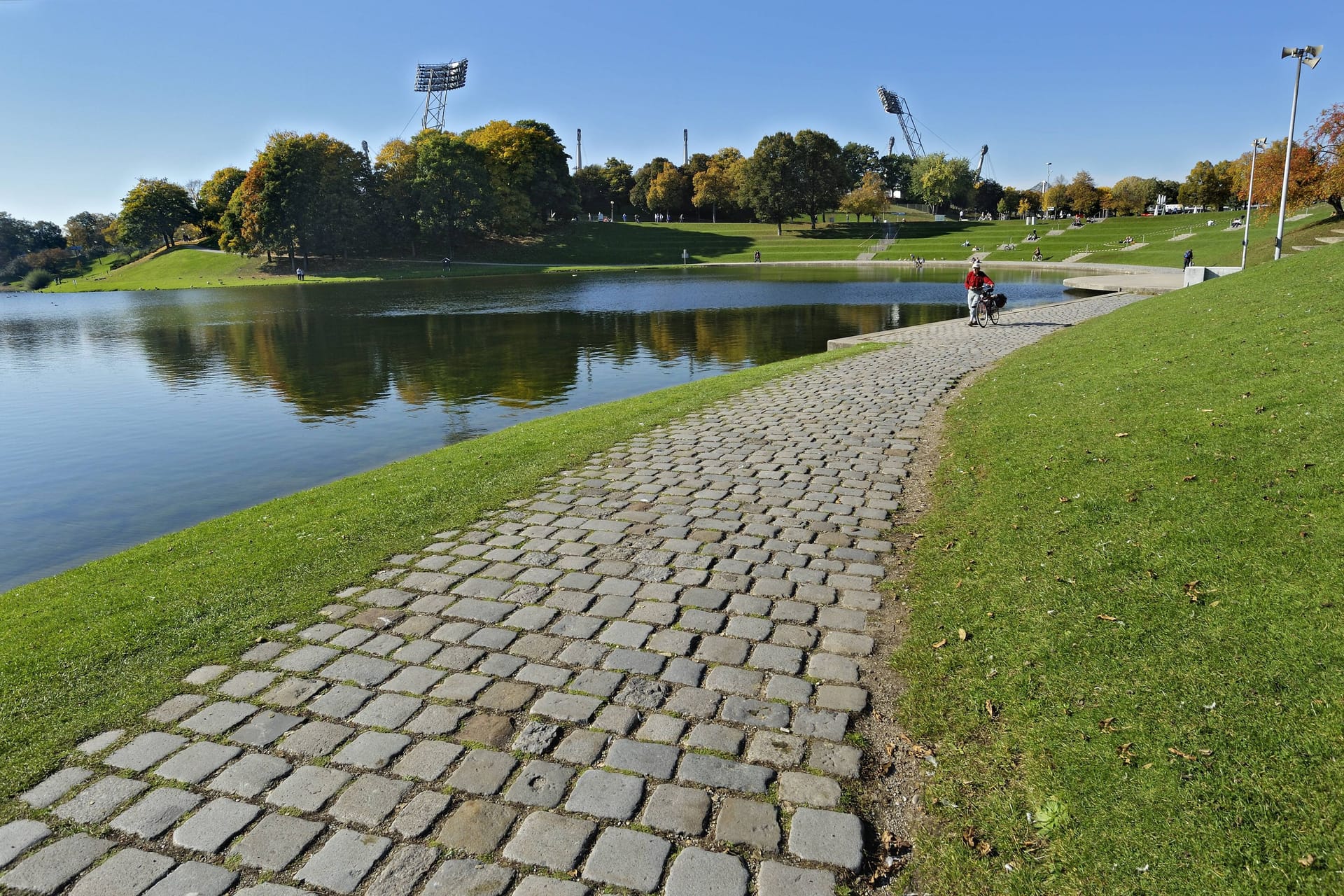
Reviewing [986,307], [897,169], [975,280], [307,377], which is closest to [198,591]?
[307,377]

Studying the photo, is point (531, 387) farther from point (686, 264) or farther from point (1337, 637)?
point (686, 264)

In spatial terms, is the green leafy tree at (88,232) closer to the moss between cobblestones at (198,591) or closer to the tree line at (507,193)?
the tree line at (507,193)

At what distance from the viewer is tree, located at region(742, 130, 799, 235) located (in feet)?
305

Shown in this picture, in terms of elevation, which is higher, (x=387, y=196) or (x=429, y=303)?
(x=387, y=196)

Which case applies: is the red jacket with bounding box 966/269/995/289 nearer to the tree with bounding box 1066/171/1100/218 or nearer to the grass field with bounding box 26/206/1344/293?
the grass field with bounding box 26/206/1344/293

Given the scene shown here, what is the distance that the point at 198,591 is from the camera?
5602 mm

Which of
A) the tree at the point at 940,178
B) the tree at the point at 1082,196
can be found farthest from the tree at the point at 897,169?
the tree at the point at 1082,196

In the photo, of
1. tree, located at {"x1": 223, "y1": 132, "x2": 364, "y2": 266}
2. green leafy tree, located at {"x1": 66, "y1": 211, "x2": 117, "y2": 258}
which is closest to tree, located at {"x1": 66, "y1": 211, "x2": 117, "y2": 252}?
green leafy tree, located at {"x1": 66, "y1": 211, "x2": 117, "y2": 258}

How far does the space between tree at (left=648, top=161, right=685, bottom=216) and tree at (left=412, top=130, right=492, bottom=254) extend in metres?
38.6

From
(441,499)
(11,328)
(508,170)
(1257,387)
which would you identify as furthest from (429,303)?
(508,170)

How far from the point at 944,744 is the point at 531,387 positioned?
620 inches

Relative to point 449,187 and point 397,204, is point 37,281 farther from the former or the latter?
point 449,187

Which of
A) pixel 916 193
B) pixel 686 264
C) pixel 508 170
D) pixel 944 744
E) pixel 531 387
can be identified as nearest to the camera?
pixel 944 744

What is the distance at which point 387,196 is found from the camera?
8062 cm
